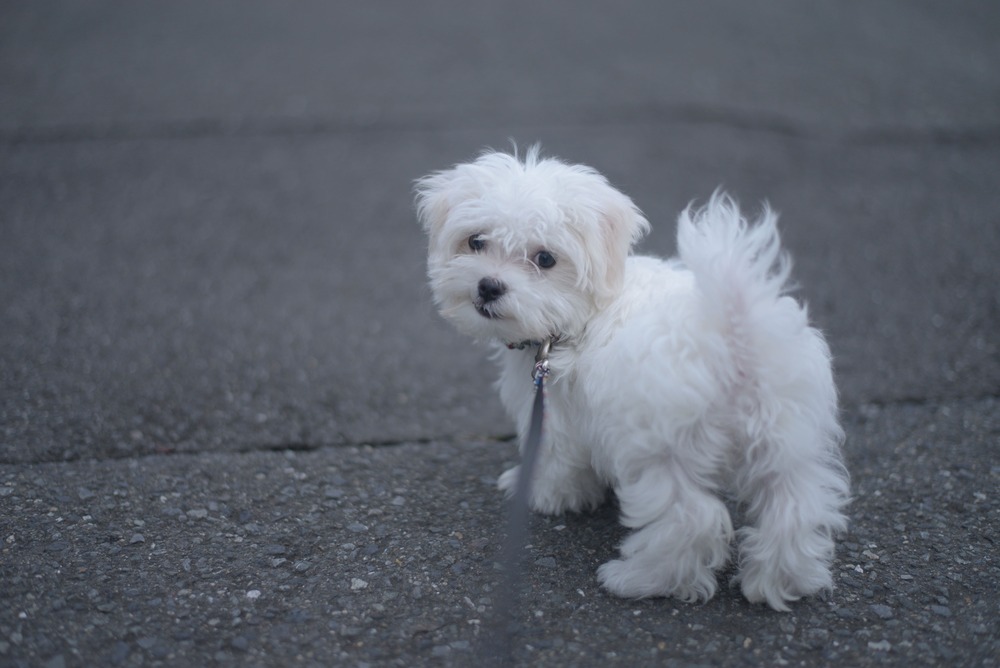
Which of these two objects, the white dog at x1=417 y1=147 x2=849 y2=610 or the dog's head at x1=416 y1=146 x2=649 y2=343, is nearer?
the white dog at x1=417 y1=147 x2=849 y2=610

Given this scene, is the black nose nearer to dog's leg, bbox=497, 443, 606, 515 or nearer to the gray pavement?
dog's leg, bbox=497, 443, 606, 515

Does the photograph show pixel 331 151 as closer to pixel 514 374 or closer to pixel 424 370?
pixel 424 370

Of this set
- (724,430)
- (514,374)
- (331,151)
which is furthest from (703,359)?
(331,151)

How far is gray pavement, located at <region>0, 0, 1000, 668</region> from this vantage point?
296 cm

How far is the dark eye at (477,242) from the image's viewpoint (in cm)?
312

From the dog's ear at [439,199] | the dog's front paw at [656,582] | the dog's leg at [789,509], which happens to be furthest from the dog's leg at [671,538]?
the dog's ear at [439,199]

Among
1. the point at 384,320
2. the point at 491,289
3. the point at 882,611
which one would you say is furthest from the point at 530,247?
the point at 384,320

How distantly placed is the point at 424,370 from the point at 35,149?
449cm

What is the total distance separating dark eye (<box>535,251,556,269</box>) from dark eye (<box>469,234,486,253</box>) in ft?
0.67

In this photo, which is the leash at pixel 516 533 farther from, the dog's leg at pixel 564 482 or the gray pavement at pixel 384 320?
the dog's leg at pixel 564 482

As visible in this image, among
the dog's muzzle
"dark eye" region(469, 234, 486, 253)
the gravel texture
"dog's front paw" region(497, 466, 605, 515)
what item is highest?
"dark eye" region(469, 234, 486, 253)

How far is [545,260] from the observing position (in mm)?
3092

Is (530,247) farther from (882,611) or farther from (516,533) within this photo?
(882,611)

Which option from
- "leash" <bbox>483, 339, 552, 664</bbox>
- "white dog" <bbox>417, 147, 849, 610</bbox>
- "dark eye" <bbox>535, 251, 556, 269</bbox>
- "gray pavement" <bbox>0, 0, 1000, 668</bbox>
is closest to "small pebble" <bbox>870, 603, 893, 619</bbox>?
"gray pavement" <bbox>0, 0, 1000, 668</bbox>
